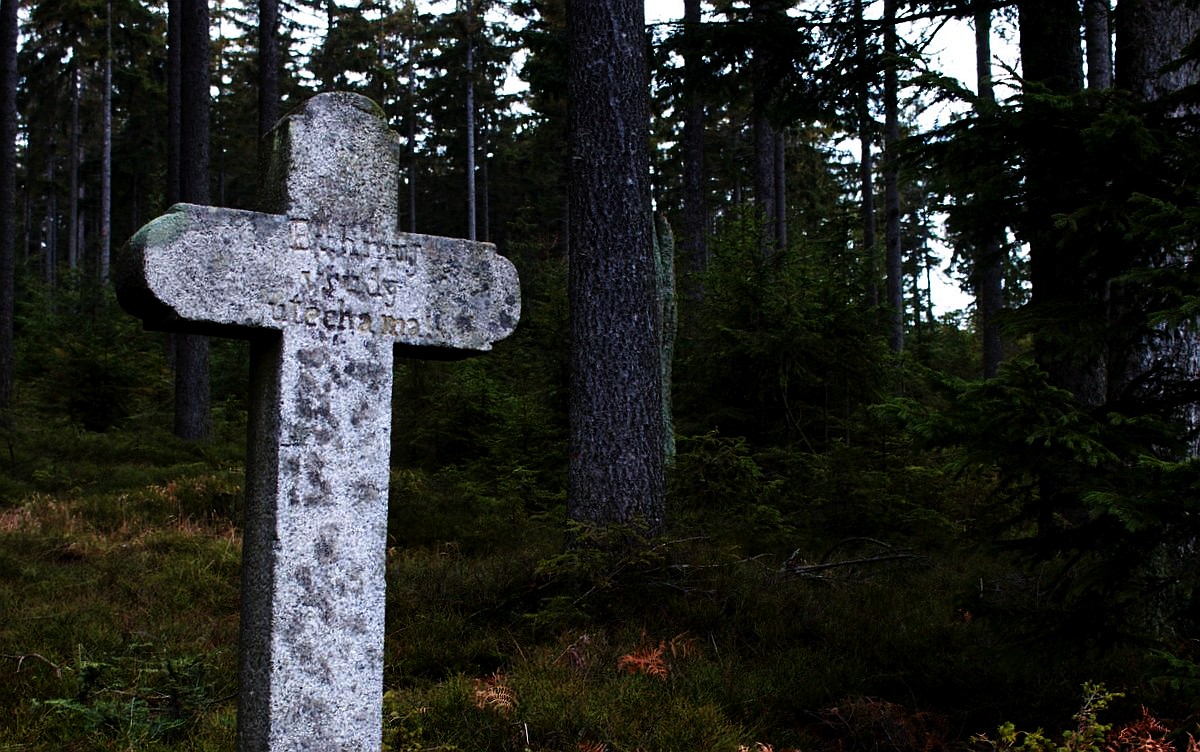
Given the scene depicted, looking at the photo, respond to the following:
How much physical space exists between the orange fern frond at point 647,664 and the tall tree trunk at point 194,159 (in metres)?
12.3

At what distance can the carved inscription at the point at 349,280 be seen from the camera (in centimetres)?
324

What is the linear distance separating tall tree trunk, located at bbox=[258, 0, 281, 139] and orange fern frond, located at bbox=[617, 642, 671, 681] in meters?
13.5

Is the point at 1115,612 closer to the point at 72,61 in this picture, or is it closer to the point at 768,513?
the point at 768,513

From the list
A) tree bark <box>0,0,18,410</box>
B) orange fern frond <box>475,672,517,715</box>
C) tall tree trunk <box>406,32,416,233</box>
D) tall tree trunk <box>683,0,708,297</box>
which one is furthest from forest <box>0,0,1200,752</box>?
tall tree trunk <box>406,32,416,233</box>

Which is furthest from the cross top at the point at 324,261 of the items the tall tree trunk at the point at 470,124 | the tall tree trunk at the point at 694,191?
the tall tree trunk at the point at 470,124

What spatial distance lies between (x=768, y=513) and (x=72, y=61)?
36.0 m

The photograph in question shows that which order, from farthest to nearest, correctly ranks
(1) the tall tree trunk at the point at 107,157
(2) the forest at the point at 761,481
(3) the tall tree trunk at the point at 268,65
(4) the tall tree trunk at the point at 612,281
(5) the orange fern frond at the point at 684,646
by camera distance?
(1) the tall tree trunk at the point at 107,157
(3) the tall tree trunk at the point at 268,65
(4) the tall tree trunk at the point at 612,281
(5) the orange fern frond at the point at 684,646
(2) the forest at the point at 761,481

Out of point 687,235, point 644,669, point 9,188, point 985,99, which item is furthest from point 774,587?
point 9,188

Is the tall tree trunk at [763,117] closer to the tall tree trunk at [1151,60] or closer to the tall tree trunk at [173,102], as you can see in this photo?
the tall tree trunk at [1151,60]

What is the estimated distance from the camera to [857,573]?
755 cm

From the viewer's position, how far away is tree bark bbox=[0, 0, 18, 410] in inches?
643

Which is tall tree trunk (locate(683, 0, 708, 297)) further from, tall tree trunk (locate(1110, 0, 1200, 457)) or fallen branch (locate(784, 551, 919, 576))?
tall tree trunk (locate(1110, 0, 1200, 457))

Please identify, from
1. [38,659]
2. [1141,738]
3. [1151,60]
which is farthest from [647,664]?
[1151,60]

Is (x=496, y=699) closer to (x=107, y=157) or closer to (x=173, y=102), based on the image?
(x=173, y=102)
